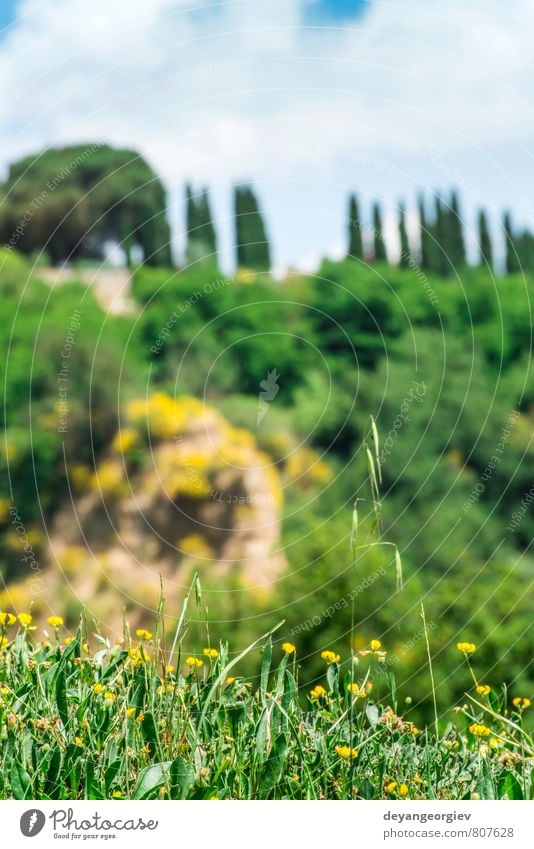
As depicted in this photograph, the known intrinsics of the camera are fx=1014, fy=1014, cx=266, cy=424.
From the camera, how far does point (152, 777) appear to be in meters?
2.85

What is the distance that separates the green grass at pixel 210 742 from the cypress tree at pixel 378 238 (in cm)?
5526

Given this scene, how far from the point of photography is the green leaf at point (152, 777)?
2.83m

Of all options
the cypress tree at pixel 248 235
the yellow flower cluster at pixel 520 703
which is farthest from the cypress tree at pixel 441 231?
the yellow flower cluster at pixel 520 703

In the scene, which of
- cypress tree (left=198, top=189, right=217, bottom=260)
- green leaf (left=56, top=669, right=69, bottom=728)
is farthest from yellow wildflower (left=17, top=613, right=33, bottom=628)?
cypress tree (left=198, top=189, right=217, bottom=260)

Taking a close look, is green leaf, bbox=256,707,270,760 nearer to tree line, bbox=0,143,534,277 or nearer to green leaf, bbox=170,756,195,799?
green leaf, bbox=170,756,195,799

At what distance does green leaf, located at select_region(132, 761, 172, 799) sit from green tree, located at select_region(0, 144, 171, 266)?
183ft

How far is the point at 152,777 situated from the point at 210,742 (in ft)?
0.67

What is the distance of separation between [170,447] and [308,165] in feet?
89.1

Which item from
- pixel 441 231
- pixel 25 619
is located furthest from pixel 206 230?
pixel 25 619

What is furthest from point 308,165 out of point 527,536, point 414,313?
point 414,313

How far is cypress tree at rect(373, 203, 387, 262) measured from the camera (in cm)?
5975

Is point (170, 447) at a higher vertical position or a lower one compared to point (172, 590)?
higher
